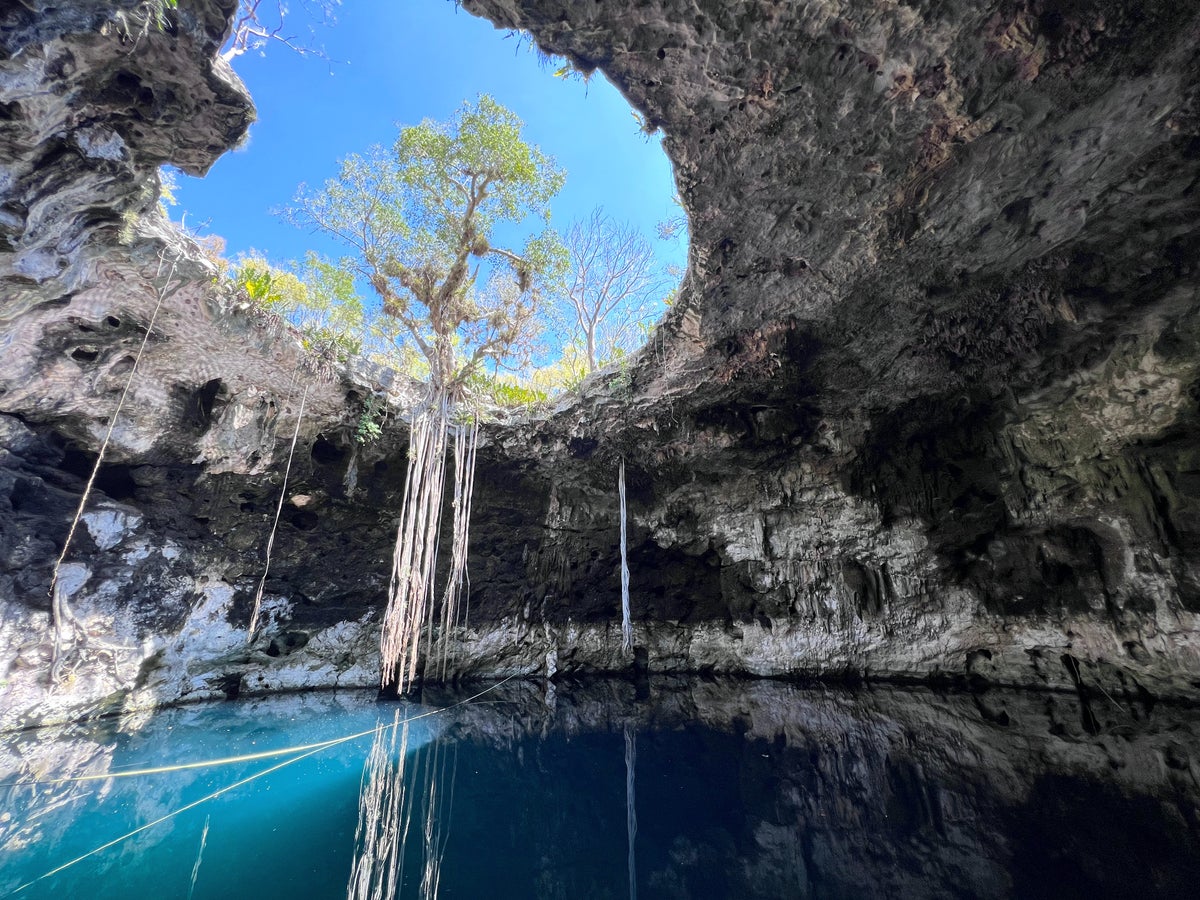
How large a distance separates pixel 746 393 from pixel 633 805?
5258mm

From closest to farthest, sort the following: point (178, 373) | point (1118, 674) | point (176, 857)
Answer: point (176, 857), point (1118, 674), point (178, 373)

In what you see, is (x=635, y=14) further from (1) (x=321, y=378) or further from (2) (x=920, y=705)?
(2) (x=920, y=705)

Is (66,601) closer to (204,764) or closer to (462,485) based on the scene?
(204,764)

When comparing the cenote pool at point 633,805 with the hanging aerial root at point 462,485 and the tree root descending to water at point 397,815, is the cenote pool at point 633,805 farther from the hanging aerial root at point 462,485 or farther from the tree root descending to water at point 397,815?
the hanging aerial root at point 462,485

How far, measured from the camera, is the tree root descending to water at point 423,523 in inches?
218

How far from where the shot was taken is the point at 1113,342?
5242mm

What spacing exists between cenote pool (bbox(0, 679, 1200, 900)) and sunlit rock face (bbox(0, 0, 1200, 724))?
1.72m

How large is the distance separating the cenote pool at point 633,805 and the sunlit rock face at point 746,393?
172 centimetres

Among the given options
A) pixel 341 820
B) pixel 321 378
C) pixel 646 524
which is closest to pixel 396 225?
pixel 321 378

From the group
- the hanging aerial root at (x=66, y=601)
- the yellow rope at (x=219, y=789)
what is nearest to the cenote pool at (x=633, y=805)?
the yellow rope at (x=219, y=789)

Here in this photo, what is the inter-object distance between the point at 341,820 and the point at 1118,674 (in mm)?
8411

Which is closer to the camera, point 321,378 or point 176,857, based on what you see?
point 176,857

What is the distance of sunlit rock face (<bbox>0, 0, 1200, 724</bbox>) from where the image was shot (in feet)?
11.1

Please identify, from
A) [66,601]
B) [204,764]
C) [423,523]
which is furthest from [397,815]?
[66,601]
